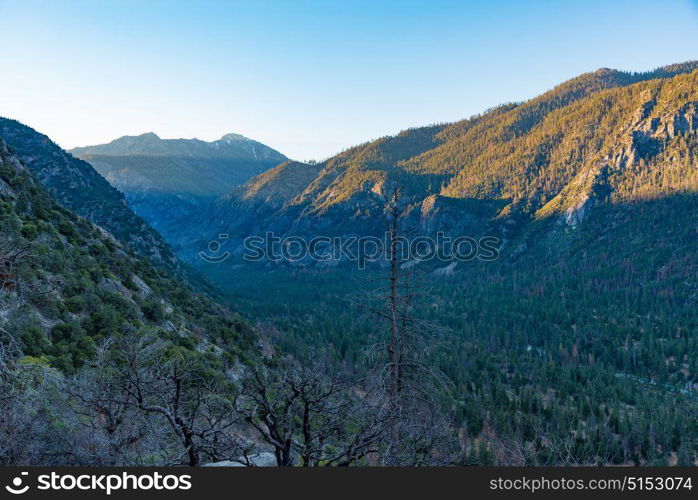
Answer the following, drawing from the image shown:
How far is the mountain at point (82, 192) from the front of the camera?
2803 inches

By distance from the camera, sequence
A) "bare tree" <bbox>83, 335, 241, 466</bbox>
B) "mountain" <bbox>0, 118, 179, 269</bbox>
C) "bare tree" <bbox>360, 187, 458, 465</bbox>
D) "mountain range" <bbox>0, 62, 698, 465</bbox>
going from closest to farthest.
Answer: "bare tree" <bbox>83, 335, 241, 466</bbox> → "bare tree" <bbox>360, 187, 458, 465</bbox> → "mountain range" <bbox>0, 62, 698, 465</bbox> → "mountain" <bbox>0, 118, 179, 269</bbox>

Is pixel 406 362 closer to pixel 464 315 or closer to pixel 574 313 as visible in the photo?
pixel 464 315

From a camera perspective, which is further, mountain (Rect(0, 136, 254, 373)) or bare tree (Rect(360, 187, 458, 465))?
mountain (Rect(0, 136, 254, 373))

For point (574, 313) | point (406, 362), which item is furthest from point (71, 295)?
point (574, 313)

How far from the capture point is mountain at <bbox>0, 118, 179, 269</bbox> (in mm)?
Result: 71188

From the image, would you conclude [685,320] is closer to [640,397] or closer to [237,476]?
[640,397]

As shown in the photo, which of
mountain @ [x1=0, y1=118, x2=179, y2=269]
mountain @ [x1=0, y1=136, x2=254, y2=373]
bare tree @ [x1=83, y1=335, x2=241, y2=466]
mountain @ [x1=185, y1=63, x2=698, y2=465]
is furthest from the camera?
mountain @ [x1=0, y1=118, x2=179, y2=269]

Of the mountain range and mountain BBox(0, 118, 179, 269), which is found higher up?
mountain BBox(0, 118, 179, 269)

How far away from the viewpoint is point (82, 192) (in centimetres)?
7875

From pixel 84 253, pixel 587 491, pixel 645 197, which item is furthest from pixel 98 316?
pixel 645 197

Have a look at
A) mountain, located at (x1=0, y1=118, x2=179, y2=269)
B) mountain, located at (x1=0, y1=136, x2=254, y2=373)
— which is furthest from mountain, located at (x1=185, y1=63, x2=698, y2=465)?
mountain, located at (x1=0, y1=118, x2=179, y2=269)

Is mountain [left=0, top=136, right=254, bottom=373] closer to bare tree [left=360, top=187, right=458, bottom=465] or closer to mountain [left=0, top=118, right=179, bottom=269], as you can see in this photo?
bare tree [left=360, top=187, right=458, bottom=465]

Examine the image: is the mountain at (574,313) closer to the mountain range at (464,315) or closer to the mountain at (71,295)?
the mountain range at (464,315)

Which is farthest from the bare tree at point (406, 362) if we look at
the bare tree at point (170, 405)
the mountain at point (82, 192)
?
the mountain at point (82, 192)
